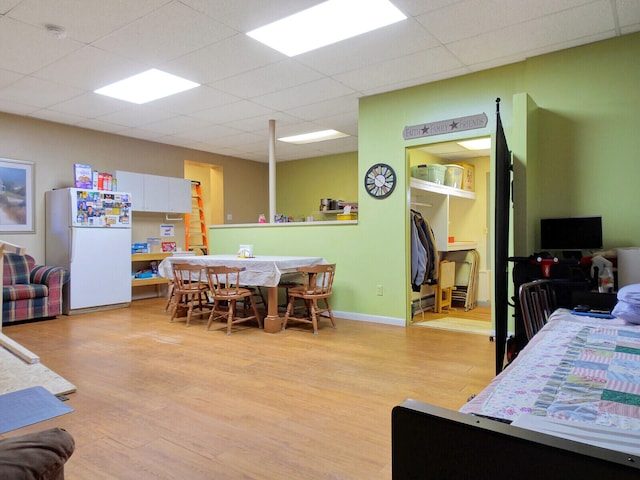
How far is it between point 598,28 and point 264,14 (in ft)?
8.69

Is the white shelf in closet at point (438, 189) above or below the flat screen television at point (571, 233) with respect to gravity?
above

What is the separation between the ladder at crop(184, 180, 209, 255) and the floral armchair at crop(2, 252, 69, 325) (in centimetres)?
299

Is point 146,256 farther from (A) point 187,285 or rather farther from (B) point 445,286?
(B) point 445,286

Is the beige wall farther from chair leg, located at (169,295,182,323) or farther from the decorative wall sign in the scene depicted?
the decorative wall sign

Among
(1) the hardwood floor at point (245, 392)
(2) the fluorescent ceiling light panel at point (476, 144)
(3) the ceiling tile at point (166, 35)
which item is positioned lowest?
(1) the hardwood floor at point (245, 392)

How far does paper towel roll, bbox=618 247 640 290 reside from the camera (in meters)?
3.19

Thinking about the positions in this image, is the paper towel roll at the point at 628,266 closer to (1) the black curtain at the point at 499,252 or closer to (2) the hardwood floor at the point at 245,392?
(2) the hardwood floor at the point at 245,392

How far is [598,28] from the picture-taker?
340 centimetres

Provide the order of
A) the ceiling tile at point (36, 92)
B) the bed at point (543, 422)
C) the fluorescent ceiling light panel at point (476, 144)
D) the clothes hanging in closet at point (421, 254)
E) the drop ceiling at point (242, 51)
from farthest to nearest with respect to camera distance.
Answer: the fluorescent ceiling light panel at point (476, 144) < the clothes hanging in closet at point (421, 254) < the ceiling tile at point (36, 92) < the drop ceiling at point (242, 51) < the bed at point (543, 422)

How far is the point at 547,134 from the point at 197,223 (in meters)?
6.52

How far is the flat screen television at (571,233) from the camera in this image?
3553 millimetres

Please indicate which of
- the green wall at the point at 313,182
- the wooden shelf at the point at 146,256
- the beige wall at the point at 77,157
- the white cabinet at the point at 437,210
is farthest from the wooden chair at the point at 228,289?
the green wall at the point at 313,182

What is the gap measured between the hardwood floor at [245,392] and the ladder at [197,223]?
3.63 meters

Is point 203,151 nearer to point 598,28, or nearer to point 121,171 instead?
point 121,171
